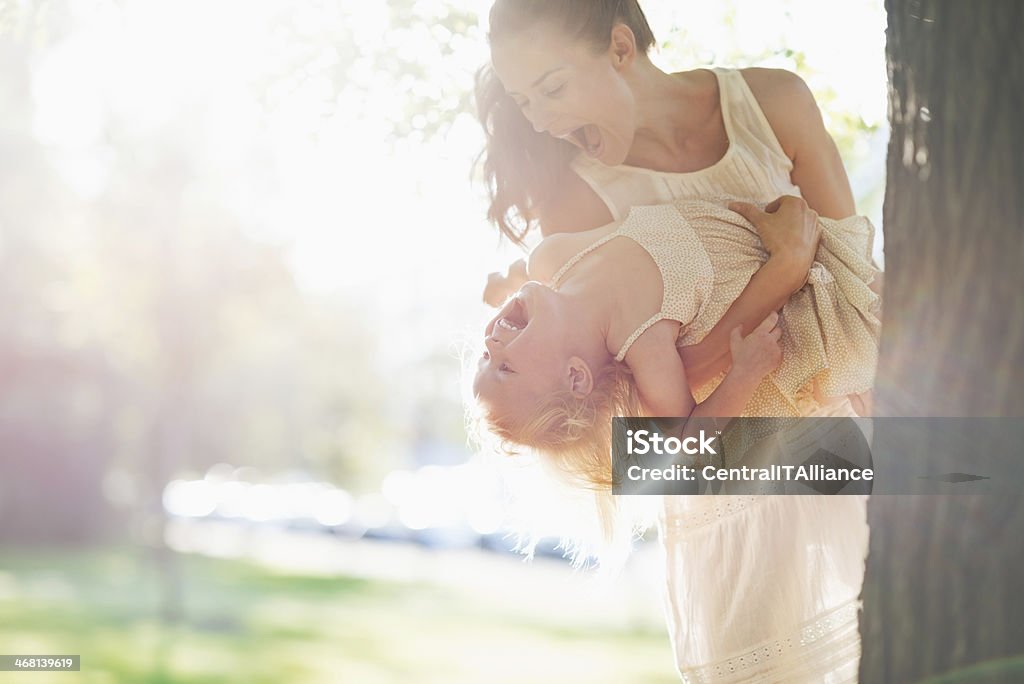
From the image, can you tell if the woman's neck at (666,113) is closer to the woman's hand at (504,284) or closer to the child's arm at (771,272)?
the child's arm at (771,272)

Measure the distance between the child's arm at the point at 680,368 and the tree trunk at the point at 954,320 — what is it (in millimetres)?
382

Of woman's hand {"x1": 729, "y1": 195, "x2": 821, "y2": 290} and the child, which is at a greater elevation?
woman's hand {"x1": 729, "y1": 195, "x2": 821, "y2": 290}

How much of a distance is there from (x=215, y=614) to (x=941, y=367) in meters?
7.06

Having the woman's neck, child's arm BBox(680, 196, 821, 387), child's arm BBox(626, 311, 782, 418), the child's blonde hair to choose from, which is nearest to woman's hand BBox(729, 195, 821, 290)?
child's arm BBox(680, 196, 821, 387)

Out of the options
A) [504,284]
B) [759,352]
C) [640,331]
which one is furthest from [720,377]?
[504,284]

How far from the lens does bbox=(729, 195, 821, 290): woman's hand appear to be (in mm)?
1731

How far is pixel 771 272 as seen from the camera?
1.75 m

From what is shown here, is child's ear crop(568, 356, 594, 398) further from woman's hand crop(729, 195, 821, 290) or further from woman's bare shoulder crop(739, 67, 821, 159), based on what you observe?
woman's bare shoulder crop(739, 67, 821, 159)

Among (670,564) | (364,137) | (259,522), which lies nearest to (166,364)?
(259,522)

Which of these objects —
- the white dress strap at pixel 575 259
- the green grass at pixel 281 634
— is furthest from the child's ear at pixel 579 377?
the green grass at pixel 281 634

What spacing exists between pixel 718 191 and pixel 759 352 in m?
0.32

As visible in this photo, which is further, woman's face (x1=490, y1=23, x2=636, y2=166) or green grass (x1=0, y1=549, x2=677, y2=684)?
green grass (x1=0, y1=549, x2=677, y2=684)

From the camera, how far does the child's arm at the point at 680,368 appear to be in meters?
1.75

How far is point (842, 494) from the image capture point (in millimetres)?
1825
